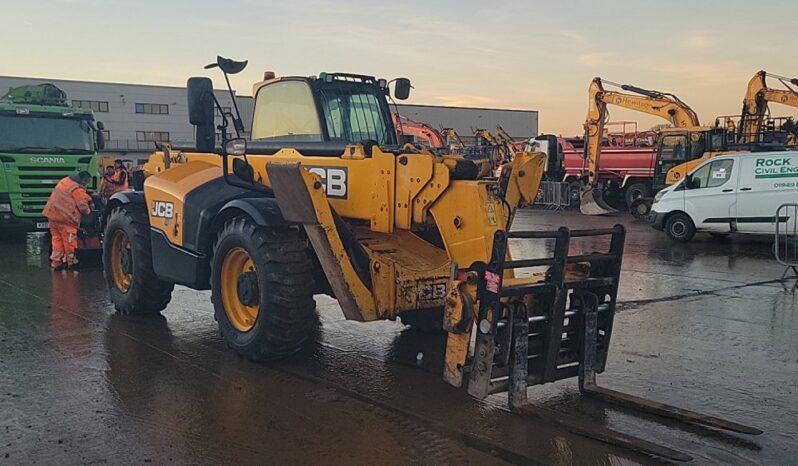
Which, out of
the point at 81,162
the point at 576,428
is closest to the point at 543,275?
the point at 576,428

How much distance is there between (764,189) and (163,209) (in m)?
11.8

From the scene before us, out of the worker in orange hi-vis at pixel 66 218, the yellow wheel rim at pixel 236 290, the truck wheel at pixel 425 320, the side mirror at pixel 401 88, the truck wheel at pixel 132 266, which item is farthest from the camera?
the worker in orange hi-vis at pixel 66 218

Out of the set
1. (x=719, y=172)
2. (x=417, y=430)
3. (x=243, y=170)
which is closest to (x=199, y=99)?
(x=243, y=170)

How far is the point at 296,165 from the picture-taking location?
5.77 meters

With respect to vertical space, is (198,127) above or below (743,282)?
above

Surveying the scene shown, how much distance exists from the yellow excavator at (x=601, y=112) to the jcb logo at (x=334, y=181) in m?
19.8

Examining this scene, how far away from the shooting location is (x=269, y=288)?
19.7ft

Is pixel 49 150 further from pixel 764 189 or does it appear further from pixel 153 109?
pixel 153 109

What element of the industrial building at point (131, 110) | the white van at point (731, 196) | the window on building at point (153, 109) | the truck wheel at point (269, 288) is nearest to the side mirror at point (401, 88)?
the truck wheel at point (269, 288)

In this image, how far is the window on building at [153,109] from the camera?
5512 cm

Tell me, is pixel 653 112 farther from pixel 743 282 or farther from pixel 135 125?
pixel 135 125

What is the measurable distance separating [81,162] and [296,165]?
12095 millimetres

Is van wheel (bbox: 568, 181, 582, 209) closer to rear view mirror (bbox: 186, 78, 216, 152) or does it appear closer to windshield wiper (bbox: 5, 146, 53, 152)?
windshield wiper (bbox: 5, 146, 53, 152)

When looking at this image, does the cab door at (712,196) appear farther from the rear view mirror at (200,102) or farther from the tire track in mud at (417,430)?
the tire track in mud at (417,430)
